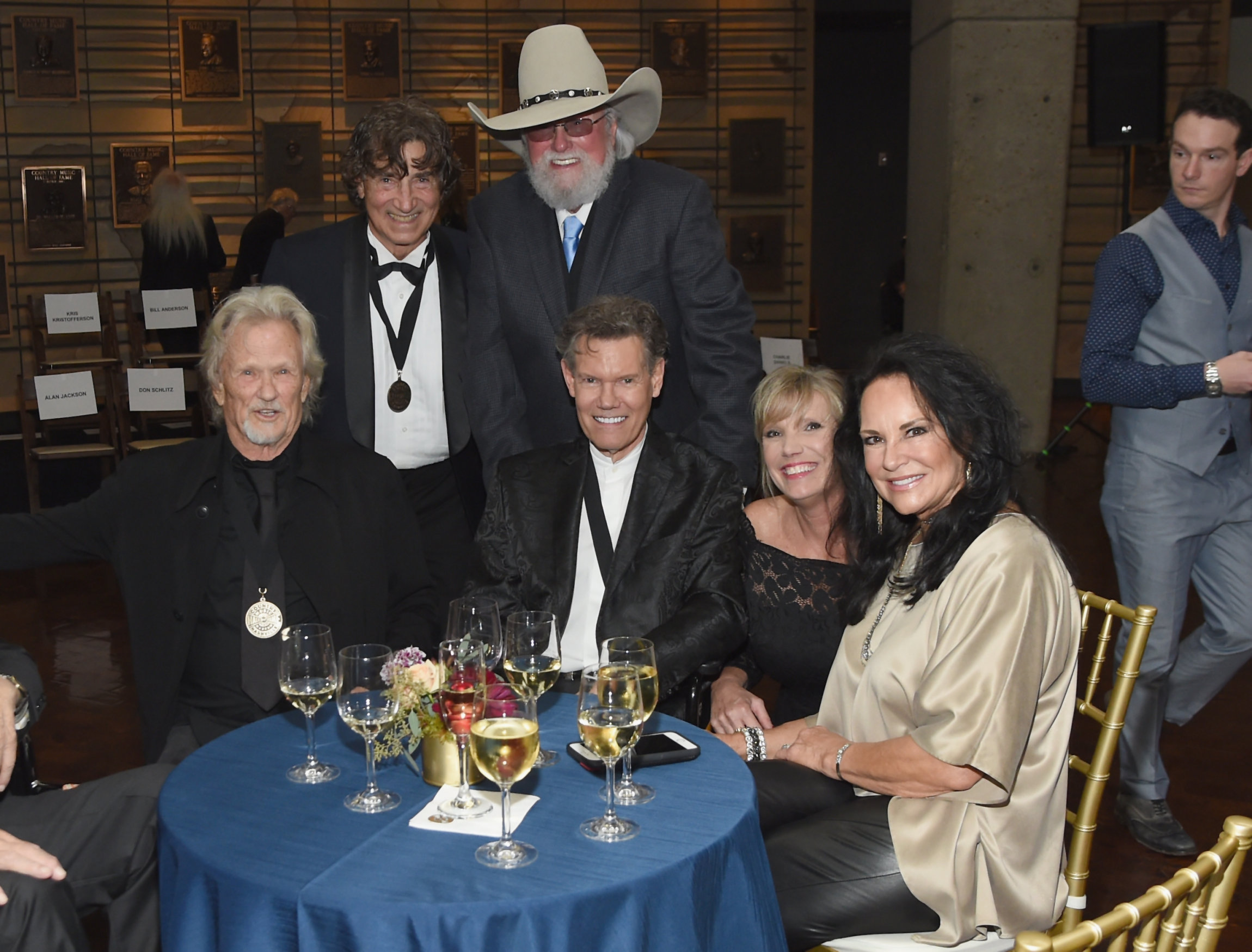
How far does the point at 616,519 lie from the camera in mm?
2812

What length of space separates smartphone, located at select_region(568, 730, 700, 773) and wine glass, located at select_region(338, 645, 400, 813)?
0.97 feet

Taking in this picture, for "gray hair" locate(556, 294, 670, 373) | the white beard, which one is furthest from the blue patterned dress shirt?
the white beard

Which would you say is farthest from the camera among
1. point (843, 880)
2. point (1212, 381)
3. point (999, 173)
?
point (999, 173)

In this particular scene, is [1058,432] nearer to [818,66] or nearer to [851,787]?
[818,66]

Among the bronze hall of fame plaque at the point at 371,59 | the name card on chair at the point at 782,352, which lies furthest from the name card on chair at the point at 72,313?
the name card on chair at the point at 782,352

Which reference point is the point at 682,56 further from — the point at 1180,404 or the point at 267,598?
the point at 267,598

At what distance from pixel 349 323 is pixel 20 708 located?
1484 mm

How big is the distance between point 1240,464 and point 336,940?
283 centimetres

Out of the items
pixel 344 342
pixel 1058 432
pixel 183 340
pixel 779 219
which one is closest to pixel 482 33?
pixel 779 219

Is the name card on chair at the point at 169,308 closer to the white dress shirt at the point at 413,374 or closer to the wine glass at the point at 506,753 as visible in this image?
the white dress shirt at the point at 413,374

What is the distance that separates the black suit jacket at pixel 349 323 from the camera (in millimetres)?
3314

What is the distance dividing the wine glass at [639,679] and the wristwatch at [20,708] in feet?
3.72

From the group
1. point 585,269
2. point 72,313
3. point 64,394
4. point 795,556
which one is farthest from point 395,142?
point 72,313

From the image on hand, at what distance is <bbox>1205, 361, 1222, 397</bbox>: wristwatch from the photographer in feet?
10.1
